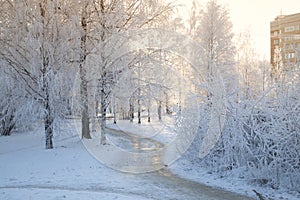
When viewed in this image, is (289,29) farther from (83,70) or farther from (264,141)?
(264,141)

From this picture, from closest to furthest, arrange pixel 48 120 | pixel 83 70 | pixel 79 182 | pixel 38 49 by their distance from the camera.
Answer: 1. pixel 79 182
2. pixel 38 49
3. pixel 48 120
4. pixel 83 70

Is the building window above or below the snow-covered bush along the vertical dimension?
above

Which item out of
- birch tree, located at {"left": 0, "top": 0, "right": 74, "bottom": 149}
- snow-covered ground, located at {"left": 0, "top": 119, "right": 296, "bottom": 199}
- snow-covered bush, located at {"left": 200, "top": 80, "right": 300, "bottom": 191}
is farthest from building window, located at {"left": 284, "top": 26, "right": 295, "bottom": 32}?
snow-covered bush, located at {"left": 200, "top": 80, "right": 300, "bottom": 191}

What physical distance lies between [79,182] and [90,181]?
0.97 feet

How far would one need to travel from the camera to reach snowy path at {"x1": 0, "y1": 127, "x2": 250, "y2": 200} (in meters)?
7.17

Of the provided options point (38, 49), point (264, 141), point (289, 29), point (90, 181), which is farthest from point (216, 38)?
point (289, 29)

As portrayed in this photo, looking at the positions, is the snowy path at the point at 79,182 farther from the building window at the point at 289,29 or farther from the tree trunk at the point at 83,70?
the building window at the point at 289,29

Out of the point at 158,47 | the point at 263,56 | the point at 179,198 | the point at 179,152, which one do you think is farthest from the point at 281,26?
the point at 179,198

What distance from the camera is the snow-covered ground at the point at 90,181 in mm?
7215

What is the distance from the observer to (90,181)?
28.1ft

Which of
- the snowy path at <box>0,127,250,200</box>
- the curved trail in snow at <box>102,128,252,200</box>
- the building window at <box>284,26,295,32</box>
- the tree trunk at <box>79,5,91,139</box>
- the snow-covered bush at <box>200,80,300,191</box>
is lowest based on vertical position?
the curved trail in snow at <box>102,128,252,200</box>

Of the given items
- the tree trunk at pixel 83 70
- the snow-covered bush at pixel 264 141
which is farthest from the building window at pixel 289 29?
the snow-covered bush at pixel 264 141

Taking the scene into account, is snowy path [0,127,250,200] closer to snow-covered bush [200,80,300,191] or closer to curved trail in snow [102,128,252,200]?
curved trail in snow [102,128,252,200]

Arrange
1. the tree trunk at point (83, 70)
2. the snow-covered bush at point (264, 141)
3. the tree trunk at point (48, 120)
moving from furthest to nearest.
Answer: the tree trunk at point (83, 70)
the tree trunk at point (48, 120)
the snow-covered bush at point (264, 141)
